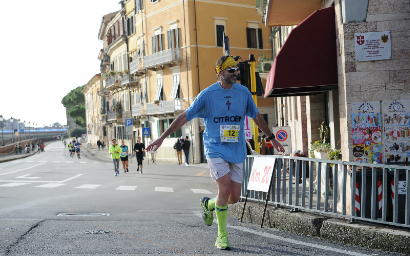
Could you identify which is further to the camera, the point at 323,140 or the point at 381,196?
the point at 323,140

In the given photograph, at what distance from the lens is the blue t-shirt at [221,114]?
541 cm

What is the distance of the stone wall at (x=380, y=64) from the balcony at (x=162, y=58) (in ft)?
94.6

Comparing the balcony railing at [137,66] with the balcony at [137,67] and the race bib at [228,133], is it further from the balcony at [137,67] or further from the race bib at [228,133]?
the race bib at [228,133]

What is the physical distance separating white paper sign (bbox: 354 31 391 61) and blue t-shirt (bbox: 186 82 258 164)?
272 cm

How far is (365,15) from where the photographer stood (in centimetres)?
741

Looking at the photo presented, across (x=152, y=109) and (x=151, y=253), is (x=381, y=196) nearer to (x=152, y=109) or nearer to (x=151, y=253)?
(x=151, y=253)

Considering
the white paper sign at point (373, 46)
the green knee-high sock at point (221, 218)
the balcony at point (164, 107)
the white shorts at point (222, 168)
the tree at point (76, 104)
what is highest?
the tree at point (76, 104)

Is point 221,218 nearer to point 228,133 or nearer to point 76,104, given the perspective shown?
point 228,133

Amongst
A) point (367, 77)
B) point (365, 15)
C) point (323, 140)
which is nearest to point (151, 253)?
point (367, 77)

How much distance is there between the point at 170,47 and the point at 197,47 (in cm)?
253

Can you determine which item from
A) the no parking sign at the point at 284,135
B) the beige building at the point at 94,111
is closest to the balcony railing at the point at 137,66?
the no parking sign at the point at 284,135

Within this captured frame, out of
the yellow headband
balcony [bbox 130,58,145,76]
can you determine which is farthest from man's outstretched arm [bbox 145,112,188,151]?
balcony [bbox 130,58,145,76]

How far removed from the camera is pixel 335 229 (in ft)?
19.3

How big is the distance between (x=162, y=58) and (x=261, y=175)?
30296 mm
